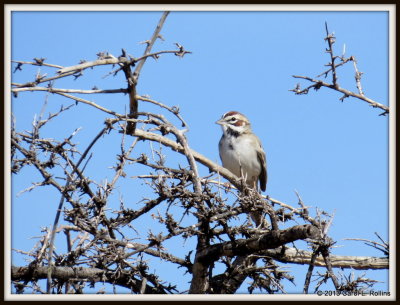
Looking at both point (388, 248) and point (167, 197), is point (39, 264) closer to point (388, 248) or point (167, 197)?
point (167, 197)

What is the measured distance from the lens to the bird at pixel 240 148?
10.3m

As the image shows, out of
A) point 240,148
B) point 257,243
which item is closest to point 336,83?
point 257,243

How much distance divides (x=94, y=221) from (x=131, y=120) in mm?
994

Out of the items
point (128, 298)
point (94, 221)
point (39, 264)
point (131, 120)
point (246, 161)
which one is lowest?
point (128, 298)

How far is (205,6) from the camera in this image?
6.02 m


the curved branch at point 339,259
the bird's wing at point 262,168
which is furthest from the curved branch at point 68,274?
the bird's wing at point 262,168

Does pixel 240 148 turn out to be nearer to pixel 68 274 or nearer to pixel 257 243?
pixel 257 243

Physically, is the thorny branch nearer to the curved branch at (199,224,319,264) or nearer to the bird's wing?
the curved branch at (199,224,319,264)

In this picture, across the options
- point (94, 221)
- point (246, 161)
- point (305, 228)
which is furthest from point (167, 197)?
point (246, 161)

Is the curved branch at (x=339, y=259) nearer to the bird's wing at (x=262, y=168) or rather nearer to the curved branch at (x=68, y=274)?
the curved branch at (x=68, y=274)

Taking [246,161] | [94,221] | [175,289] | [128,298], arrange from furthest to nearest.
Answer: [246,161] → [175,289] → [94,221] → [128,298]

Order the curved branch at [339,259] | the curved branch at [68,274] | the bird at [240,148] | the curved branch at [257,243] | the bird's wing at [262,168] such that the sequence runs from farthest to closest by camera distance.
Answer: the bird's wing at [262,168], the bird at [240,148], the curved branch at [339,259], the curved branch at [68,274], the curved branch at [257,243]

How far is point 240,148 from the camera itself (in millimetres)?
10438

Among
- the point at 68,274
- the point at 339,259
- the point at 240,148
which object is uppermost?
the point at 240,148
